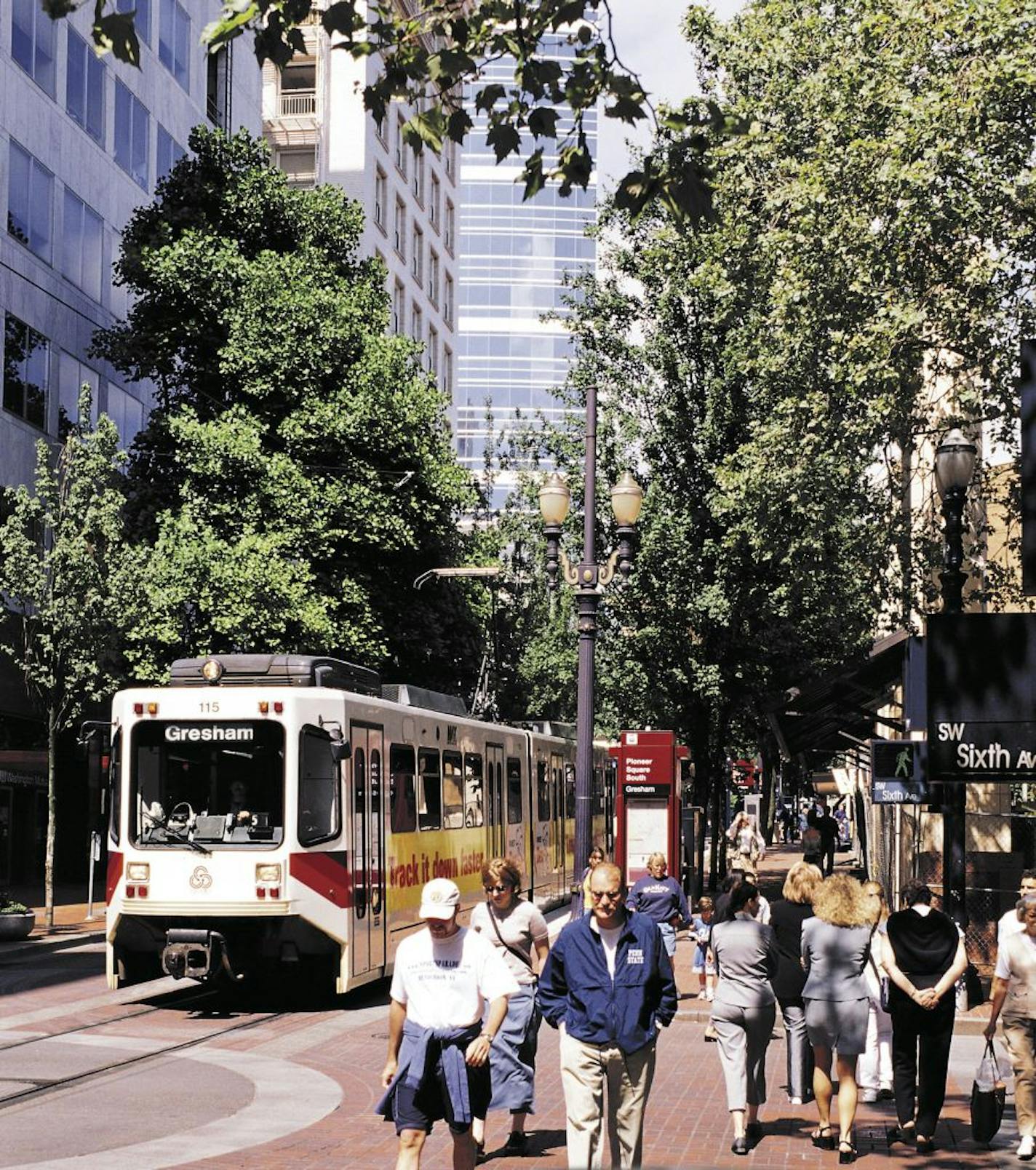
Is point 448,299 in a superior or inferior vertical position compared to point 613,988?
superior

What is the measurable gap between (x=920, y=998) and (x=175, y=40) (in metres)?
37.0

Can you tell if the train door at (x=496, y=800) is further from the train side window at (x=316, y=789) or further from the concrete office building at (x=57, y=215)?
the concrete office building at (x=57, y=215)

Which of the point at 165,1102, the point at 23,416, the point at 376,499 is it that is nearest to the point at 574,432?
the point at 376,499

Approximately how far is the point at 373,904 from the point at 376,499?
1486 centimetres

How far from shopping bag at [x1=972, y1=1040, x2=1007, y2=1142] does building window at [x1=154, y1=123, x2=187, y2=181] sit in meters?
35.4

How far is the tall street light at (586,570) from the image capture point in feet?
64.0

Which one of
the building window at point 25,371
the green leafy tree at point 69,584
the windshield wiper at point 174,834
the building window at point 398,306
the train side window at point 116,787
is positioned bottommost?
the windshield wiper at point 174,834

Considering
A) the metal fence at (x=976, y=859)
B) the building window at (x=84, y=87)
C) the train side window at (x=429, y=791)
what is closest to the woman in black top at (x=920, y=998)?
the metal fence at (x=976, y=859)

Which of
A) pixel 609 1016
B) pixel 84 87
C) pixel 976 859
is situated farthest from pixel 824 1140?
pixel 84 87

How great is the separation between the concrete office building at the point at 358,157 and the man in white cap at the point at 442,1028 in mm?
48175

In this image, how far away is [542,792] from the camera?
98.6 ft

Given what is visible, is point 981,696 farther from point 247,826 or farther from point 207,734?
point 207,734

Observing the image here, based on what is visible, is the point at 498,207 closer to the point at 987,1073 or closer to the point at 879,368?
the point at 879,368

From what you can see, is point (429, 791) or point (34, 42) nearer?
point (429, 791)
